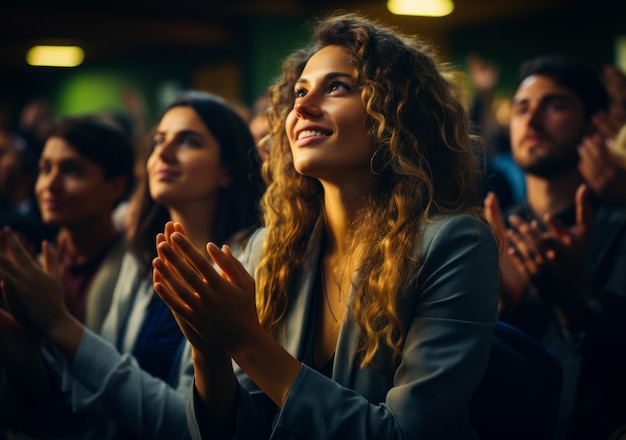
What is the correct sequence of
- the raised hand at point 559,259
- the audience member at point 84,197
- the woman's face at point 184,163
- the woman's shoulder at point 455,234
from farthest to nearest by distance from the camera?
the audience member at point 84,197 < the woman's face at point 184,163 < the raised hand at point 559,259 < the woman's shoulder at point 455,234

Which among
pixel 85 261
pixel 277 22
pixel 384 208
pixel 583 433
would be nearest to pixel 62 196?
pixel 85 261

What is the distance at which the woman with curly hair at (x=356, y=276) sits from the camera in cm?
122

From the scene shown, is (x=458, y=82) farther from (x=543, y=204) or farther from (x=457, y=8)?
(x=457, y=8)

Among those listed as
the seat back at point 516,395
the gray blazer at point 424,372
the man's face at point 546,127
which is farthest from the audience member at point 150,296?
the man's face at point 546,127

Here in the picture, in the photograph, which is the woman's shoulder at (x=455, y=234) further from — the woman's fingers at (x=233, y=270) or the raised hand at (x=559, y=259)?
the raised hand at (x=559, y=259)

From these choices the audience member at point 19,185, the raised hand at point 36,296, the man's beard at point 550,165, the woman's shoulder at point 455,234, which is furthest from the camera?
the audience member at point 19,185

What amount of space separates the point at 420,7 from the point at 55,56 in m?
6.10

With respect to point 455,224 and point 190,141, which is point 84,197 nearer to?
point 190,141

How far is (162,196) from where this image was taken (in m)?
2.03

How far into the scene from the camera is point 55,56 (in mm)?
10414

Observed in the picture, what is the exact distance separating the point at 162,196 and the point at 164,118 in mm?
288

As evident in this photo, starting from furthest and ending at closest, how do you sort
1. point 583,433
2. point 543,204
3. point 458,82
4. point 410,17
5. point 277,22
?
1. point 410,17
2. point 277,22
3. point 543,204
4. point 583,433
5. point 458,82

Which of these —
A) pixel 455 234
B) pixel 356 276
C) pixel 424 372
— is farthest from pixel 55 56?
pixel 424 372

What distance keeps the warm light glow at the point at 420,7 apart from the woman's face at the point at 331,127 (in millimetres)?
5571
